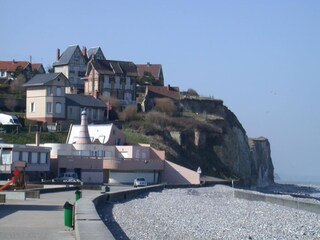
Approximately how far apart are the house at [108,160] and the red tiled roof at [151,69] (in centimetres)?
3678

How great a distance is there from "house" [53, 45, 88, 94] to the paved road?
245 ft

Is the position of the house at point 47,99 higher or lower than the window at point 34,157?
higher

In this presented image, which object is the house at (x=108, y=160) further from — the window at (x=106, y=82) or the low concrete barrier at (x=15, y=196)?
the low concrete barrier at (x=15, y=196)

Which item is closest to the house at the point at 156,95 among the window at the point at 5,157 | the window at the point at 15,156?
the window at the point at 15,156

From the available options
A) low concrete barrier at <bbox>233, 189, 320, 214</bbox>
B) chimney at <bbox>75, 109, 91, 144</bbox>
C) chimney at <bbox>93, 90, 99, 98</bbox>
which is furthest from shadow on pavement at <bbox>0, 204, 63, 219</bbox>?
chimney at <bbox>93, 90, 99, 98</bbox>

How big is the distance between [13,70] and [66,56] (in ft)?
26.4

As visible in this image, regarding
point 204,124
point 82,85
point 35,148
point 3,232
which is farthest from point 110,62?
point 3,232

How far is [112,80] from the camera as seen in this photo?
95625 millimetres

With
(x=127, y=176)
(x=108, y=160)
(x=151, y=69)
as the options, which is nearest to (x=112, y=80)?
(x=151, y=69)

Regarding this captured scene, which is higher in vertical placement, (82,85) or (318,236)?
(82,85)

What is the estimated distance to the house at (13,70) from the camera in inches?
3832

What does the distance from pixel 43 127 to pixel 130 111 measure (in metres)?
15.1

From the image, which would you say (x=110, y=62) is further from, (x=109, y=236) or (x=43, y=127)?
(x=109, y=236)

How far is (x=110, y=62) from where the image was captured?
319 ft
